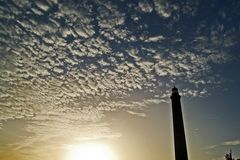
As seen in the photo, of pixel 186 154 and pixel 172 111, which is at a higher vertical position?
pixel 172 111

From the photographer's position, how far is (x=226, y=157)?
105 ft

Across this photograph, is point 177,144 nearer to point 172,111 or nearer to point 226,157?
point 172,111

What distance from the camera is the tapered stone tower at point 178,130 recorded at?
27.6 meters

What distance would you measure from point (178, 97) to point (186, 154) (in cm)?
688

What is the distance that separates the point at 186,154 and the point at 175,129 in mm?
2915

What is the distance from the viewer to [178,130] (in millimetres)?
28844

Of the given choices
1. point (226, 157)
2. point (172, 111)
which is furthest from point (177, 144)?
point (226, 157)

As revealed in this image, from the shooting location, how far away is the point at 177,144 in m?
28.1

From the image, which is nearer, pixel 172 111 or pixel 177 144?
pixel 177 144

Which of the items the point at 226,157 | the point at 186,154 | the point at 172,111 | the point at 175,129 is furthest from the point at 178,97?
the point at 226,157

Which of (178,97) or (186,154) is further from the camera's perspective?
(178,97)

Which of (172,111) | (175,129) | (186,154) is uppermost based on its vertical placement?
(172,111)

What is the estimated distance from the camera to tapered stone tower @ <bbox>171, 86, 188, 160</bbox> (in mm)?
27609

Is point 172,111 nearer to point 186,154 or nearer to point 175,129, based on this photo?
point 175,129
